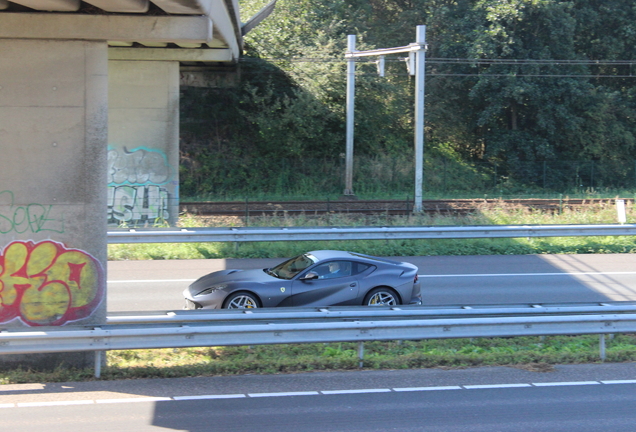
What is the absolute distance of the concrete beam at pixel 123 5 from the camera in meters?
7.89

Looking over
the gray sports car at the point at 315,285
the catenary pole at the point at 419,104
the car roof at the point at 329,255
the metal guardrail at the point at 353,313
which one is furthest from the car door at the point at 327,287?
the catenary pole at the point at 419,104

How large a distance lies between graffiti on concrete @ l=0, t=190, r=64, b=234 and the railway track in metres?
14.6

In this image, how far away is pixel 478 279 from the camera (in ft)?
46.9

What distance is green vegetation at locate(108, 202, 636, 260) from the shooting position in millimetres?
16672

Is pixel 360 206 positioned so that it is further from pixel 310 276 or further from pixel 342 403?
pixel 342 403

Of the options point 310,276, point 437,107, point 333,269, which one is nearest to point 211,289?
point 310,276

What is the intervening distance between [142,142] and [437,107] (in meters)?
19.5

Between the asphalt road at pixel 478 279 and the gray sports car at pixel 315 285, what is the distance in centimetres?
158

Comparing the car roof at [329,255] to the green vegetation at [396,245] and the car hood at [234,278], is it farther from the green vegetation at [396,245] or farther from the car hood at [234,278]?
the green vegetation at [396,245]

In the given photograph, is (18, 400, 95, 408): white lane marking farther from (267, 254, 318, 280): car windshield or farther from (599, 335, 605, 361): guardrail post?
(599, 335, 605, 361): guardrail post

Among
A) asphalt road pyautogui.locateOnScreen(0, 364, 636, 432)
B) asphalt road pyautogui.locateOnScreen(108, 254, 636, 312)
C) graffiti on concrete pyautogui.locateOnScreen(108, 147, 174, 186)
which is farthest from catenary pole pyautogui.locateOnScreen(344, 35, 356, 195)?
asphalt road pyautogui.locateOnScreen(0, 364, 636, 432)

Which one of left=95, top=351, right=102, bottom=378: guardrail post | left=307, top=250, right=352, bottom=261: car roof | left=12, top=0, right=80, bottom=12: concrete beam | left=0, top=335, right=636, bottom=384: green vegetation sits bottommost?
left=0, top=335, right=636, bottom=384: green vegetation

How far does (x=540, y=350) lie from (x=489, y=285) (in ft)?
15.4

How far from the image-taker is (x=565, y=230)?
58.5 feet
